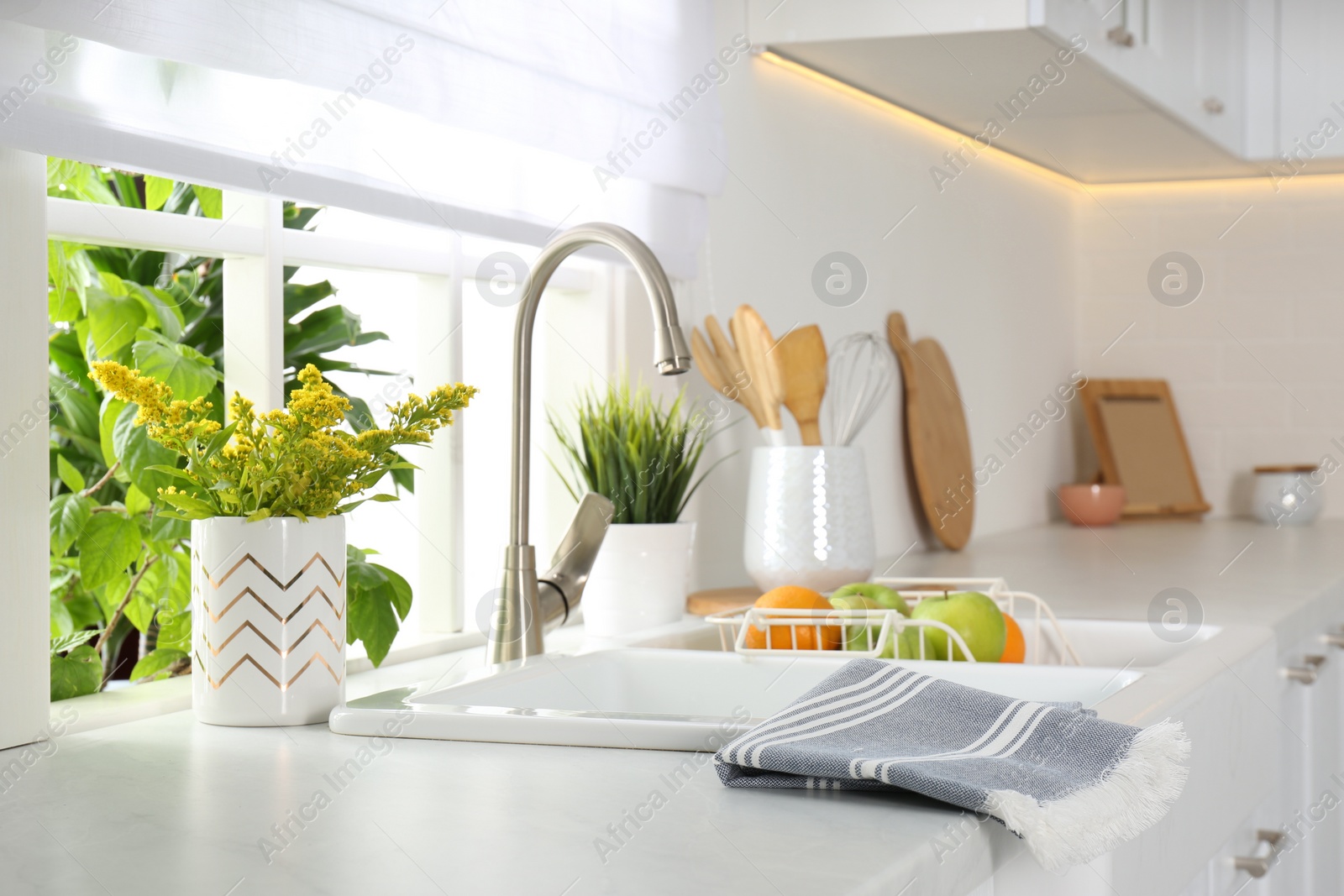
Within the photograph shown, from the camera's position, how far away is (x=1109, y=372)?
3.02 m

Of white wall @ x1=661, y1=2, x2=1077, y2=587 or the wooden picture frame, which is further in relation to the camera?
the wooden picture frame

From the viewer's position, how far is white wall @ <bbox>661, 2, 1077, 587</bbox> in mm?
1756

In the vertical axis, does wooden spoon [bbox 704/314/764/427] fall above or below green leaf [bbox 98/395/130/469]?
above

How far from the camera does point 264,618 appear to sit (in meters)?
0.88

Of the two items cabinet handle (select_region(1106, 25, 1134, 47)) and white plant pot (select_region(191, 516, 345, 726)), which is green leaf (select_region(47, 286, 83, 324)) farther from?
cabinet handle (select_region(1106, 25, 1134, 47))

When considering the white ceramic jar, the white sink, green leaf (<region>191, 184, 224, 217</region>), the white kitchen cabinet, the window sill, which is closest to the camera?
the white sink

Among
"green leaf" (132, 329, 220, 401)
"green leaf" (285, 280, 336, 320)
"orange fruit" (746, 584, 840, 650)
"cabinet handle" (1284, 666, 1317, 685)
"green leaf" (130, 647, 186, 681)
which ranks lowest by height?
"cabinet handle" (1284, 666, 1317, 685)

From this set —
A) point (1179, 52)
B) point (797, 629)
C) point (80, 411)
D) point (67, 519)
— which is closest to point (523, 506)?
point (797, 629)

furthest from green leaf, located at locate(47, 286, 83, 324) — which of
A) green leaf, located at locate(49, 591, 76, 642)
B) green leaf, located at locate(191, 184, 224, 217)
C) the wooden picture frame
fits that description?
the wooden picture frame

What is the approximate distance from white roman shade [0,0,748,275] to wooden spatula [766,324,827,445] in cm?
15

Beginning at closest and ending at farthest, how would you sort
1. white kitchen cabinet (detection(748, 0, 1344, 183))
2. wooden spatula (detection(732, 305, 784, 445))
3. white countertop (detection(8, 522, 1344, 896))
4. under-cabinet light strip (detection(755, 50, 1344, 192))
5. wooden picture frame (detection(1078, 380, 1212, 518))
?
white countertop (detection(8, 522, 1344, 896))
wooden spatula (detection(732, 305, 784, 445))
white kitchen cabinet (detection(748, 0, 1344, 183))
under-cabinet light strip (detection(755, 50, 1344, 192))
wooden picture frame (detection(1078, 380, 1212, 518))

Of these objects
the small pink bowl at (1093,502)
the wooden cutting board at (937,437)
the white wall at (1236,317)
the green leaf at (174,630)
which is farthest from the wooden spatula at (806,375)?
the white wall at (1236,317)

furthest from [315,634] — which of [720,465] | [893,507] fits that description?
[893,507]

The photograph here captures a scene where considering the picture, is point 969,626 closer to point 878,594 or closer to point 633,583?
point 878,594
